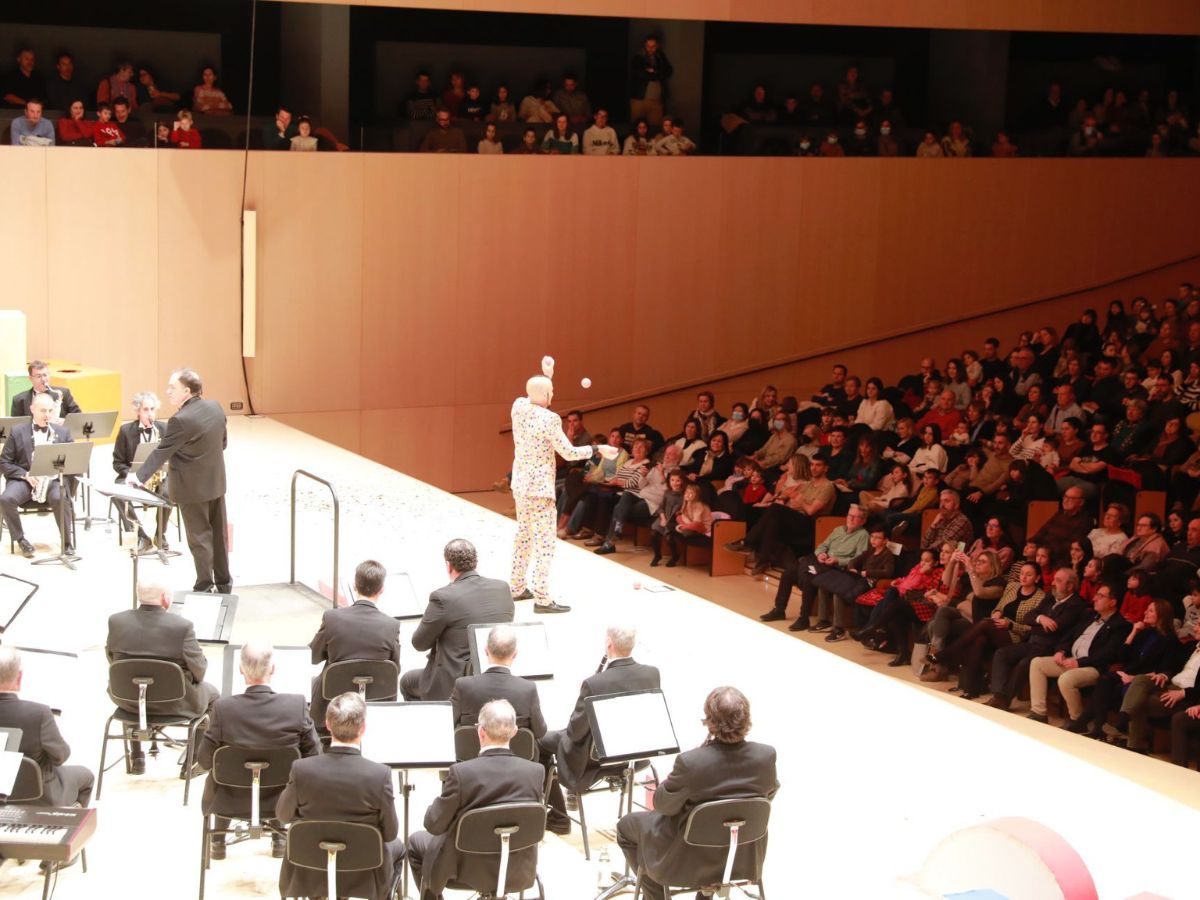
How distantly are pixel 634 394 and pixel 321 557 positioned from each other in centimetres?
669

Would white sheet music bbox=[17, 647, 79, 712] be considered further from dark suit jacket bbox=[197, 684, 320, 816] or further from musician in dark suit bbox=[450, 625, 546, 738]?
musician in dark suit bbox=[450, 625, 546, 738]

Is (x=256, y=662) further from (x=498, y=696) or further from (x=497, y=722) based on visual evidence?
(x=497, y=722)

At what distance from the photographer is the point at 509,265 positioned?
14719 millimetres

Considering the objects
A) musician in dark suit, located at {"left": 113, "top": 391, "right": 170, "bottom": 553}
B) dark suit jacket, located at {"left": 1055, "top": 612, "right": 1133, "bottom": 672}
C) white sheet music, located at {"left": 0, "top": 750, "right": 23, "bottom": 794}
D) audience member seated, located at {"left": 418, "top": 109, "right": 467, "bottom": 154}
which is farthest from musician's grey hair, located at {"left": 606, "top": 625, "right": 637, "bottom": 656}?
audience member seated, located at {"left": 418, "top": 109, "right": 467, "bottom": 154}

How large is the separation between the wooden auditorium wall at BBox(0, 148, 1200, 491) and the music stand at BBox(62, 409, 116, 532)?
366 cm

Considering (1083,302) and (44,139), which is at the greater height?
(44,139)

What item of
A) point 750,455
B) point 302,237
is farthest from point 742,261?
point 302,237

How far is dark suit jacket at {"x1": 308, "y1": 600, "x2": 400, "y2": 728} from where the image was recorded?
5918 mm

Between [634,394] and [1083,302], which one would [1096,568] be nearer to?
[634,394]

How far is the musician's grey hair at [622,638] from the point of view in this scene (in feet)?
18.0

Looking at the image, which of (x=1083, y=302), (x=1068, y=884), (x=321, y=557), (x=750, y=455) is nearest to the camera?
(x=1068, y=884)

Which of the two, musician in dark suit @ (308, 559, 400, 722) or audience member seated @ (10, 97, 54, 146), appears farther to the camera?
audience member seated @ (10, 97, 54, 146)

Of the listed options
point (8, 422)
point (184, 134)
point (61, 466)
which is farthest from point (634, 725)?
point (184, 134)

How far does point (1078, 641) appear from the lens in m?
8.00
